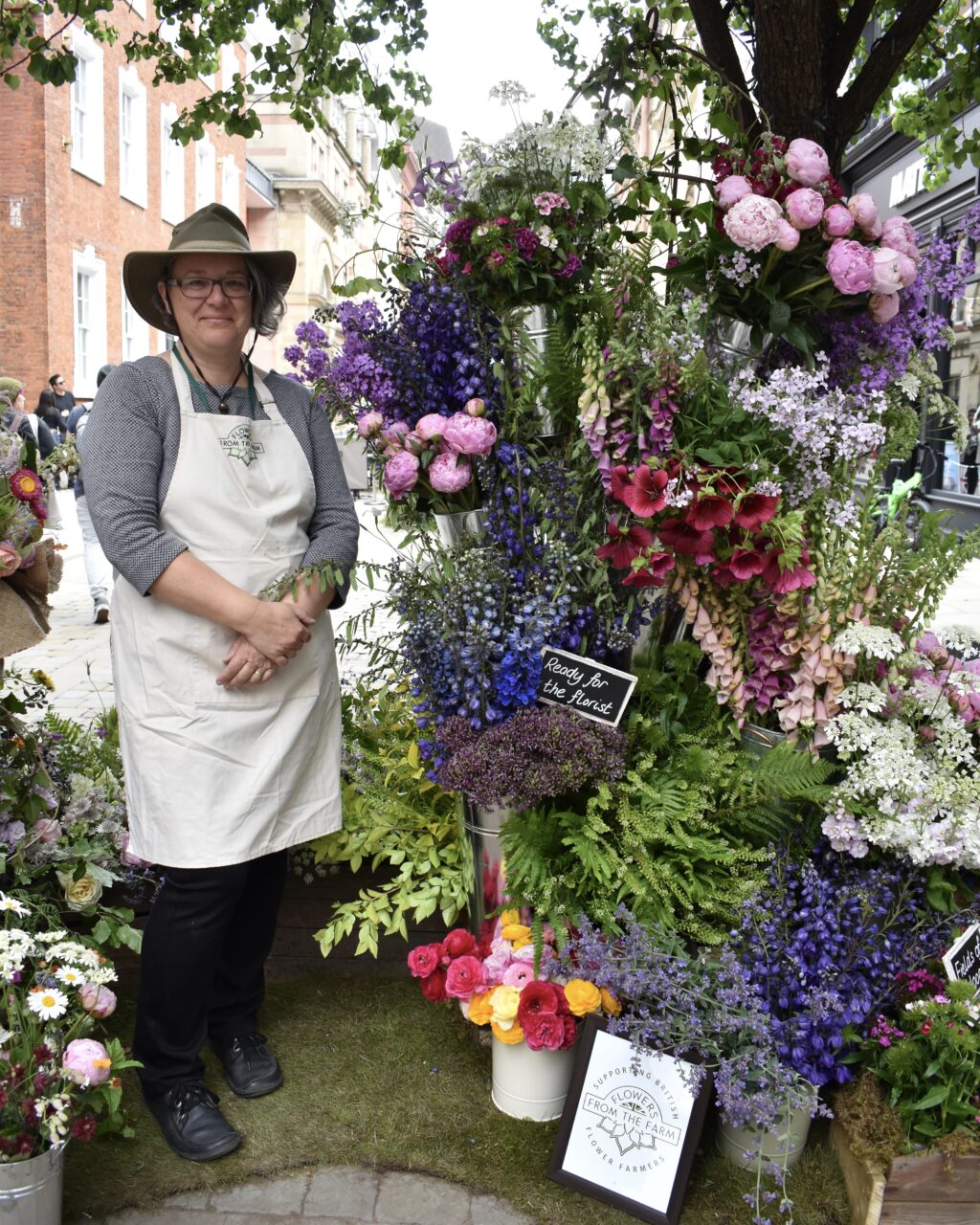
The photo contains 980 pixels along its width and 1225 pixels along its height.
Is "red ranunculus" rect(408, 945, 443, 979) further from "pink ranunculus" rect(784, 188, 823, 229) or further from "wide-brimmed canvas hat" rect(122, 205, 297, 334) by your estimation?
"pink ranunculus" rect(784, 188, 823, 229)

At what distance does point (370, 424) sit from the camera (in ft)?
8.04

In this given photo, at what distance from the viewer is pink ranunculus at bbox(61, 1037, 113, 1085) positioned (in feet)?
6.37

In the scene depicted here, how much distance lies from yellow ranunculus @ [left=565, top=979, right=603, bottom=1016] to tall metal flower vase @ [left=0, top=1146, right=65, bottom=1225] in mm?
981

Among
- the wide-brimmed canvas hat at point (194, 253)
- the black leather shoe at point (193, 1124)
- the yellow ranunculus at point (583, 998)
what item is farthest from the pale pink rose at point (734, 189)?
the black leather shoe at point (193, 1124)

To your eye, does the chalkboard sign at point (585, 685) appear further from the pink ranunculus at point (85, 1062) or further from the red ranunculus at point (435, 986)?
the pink ranunculus at point (85, 1062)

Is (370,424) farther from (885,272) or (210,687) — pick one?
(885,272)

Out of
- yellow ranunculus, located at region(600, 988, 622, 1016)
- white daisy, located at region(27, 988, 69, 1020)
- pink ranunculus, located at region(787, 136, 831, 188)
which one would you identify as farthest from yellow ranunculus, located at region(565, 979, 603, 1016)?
pink ranunculus, located at region(787, 136, 831, 188)

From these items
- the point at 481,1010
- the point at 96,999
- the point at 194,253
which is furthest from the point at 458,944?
the point at 194,253

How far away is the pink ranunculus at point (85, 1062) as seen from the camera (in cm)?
194

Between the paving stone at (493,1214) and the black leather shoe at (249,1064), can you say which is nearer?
the paving stone at (493,1214)

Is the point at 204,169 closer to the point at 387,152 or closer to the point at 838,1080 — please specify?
the point at 387,152

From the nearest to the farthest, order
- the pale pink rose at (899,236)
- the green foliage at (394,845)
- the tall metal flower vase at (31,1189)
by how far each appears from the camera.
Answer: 1. the tall metal flower vase at (31,1189)
2. the pale pink rose at (899,236)
3. the green foliage at (394,845)

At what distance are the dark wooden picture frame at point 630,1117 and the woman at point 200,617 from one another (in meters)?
0.72

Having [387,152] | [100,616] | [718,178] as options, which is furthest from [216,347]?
[100,616]
